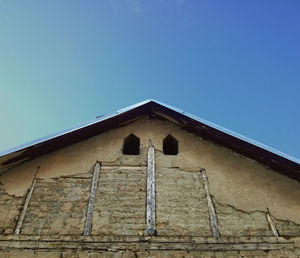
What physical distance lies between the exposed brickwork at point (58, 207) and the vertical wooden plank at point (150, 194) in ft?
3.25

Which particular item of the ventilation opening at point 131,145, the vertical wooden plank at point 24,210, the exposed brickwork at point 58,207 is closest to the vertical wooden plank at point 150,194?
the ventilation opening at point 131,145

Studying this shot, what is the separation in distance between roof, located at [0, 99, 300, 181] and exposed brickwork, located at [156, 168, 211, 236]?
986mm

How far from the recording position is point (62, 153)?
541 cm

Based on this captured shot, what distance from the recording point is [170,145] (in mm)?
5867

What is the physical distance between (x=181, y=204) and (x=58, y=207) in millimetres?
1945

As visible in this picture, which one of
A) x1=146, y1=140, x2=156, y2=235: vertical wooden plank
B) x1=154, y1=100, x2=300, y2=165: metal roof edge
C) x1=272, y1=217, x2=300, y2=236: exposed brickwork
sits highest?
x1=154, y1=100, x2=300, y2=165: metal roof edge

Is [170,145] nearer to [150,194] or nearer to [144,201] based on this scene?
[150,194]

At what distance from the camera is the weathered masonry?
13.6ft

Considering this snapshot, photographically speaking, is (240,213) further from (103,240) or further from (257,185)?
(103,240)

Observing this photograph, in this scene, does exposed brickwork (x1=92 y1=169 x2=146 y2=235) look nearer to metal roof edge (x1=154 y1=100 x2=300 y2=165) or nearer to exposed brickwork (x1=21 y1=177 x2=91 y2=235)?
exposed brickwork (x1=21 y1=177 x2=91 y2=235)

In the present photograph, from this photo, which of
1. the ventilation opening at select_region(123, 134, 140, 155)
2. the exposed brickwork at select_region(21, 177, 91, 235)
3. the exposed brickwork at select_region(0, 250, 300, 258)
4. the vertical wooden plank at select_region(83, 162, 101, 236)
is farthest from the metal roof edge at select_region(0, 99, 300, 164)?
the exposed brickwork at select_region(0, 250, 300, 258)

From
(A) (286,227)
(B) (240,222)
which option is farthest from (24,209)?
(A) (286,227)

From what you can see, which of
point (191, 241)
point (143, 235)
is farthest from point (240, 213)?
point (143, 235)

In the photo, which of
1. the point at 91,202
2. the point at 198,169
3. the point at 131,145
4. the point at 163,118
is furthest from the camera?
the point at 163,118
